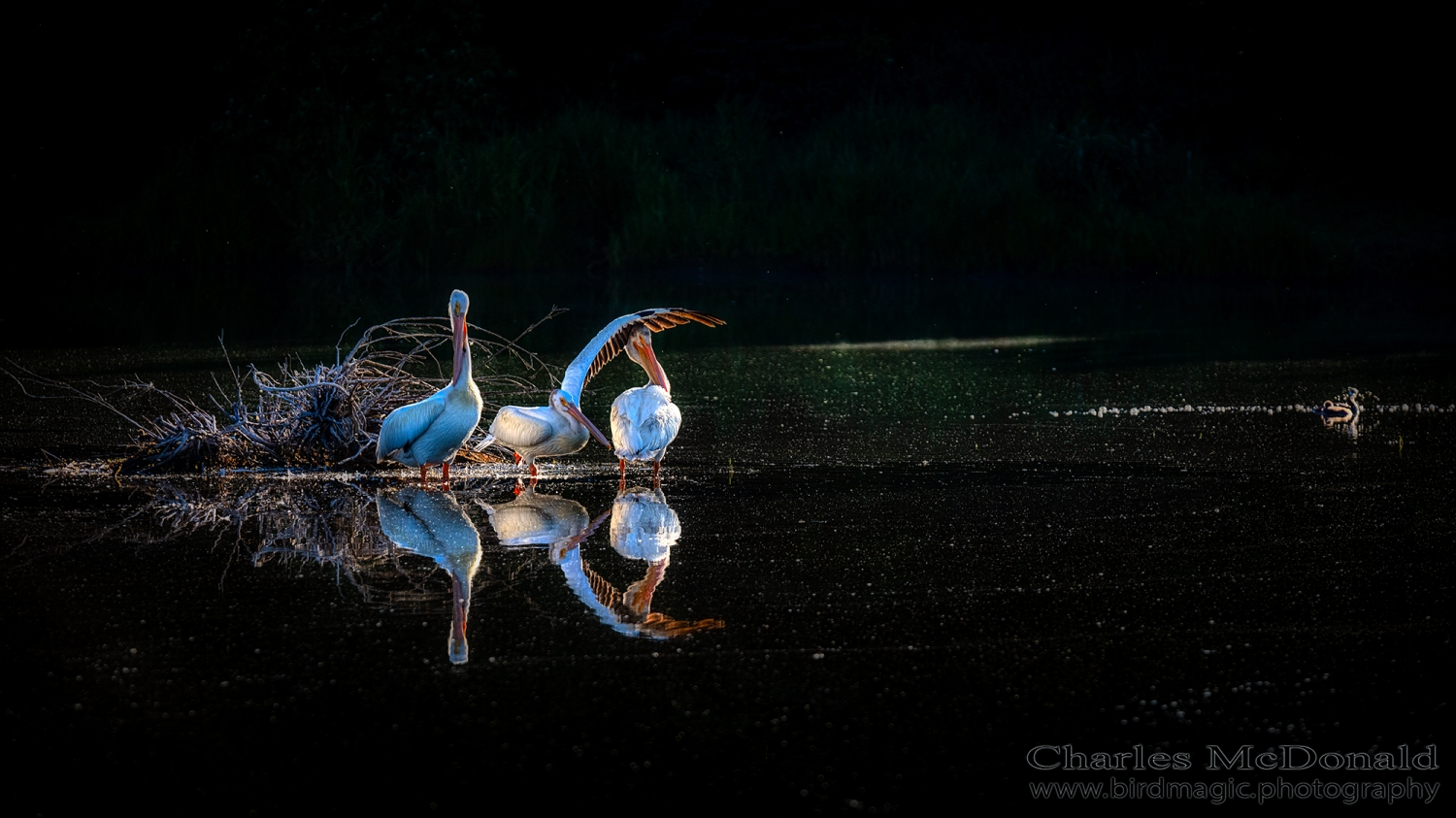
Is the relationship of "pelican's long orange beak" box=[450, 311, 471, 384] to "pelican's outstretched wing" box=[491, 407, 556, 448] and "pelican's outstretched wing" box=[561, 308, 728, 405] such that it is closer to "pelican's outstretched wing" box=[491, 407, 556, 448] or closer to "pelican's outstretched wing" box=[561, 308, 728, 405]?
"pelican's outstretched wing" box=[491, 407, 556, 448]

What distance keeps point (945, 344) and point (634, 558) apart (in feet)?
27.7

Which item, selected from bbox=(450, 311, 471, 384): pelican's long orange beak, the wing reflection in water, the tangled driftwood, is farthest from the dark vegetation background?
the wing reflection in water

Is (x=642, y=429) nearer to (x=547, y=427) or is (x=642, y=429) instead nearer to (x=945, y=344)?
(x=547, y=427)

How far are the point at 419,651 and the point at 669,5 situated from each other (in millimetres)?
24439

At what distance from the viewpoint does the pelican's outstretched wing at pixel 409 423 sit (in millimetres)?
7508

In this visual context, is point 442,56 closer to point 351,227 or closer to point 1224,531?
point 351,227

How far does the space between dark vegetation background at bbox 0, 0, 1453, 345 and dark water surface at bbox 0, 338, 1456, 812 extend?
32.5ft

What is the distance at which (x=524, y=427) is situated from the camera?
7824 millimetres

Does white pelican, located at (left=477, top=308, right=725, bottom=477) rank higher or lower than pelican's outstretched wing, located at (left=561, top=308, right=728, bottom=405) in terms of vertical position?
lower

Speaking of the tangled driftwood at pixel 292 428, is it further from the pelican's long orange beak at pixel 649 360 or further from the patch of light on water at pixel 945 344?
the patch of light on water at pixel 945 344

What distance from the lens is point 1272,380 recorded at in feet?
37.4

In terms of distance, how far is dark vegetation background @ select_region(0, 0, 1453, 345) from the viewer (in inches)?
793

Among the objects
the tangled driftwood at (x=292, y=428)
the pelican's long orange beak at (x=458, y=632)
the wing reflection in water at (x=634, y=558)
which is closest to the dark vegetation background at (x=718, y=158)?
the tangled driftwood at (x=292, y=428)

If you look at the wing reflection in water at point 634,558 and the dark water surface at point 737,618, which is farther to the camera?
the wing reflection in water at point 634,558
